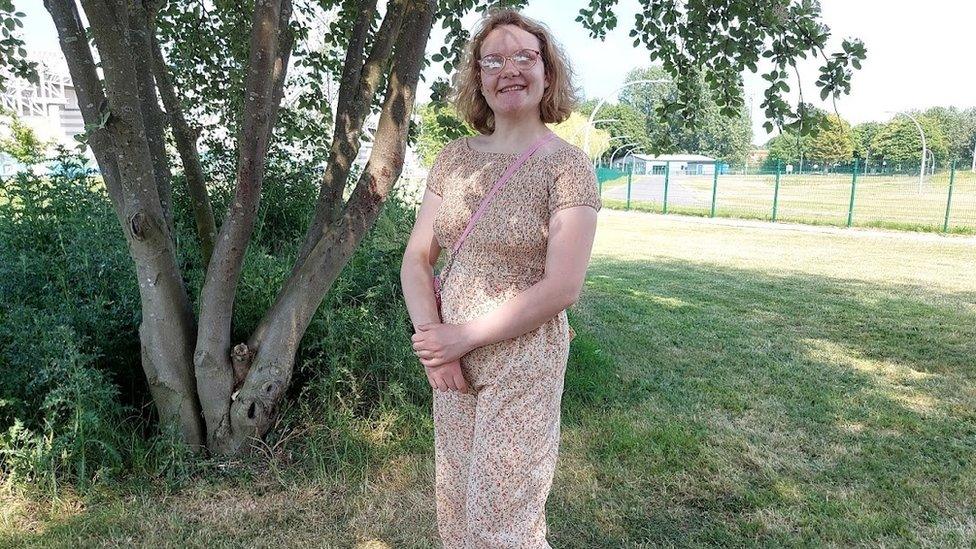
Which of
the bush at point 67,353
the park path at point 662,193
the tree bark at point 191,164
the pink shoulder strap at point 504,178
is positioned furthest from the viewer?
the park path at point 662,193

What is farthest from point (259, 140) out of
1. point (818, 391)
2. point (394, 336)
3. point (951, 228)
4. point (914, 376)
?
point (951, 228)

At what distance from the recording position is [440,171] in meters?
2.00

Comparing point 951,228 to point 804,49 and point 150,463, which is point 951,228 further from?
point 150,463

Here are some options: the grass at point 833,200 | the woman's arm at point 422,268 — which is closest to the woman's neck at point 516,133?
the woman's arm at point 422,268

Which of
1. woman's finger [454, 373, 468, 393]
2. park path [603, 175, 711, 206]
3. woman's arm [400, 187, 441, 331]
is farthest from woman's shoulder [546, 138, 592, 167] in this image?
park path [603, 175, 711, 206]

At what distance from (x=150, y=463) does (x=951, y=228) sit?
63.3ft

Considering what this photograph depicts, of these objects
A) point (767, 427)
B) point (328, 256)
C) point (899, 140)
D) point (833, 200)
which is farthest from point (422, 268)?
point (899, 140)

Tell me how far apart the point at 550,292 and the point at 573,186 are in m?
0.27

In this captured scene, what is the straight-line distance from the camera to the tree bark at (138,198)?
290 cm

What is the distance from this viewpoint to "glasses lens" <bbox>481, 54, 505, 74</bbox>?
6.10ft

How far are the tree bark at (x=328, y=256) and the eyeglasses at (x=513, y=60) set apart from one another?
1.51m

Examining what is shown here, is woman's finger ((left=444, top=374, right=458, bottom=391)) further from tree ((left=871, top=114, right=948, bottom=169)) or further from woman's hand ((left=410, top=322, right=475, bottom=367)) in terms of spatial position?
tree ((left=871, top=114, right=948, bottom=169))

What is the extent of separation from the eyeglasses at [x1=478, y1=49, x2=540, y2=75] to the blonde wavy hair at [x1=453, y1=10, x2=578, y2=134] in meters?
0.06

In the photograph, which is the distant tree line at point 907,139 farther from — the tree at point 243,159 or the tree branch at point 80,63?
the tree branch at point 80,63
